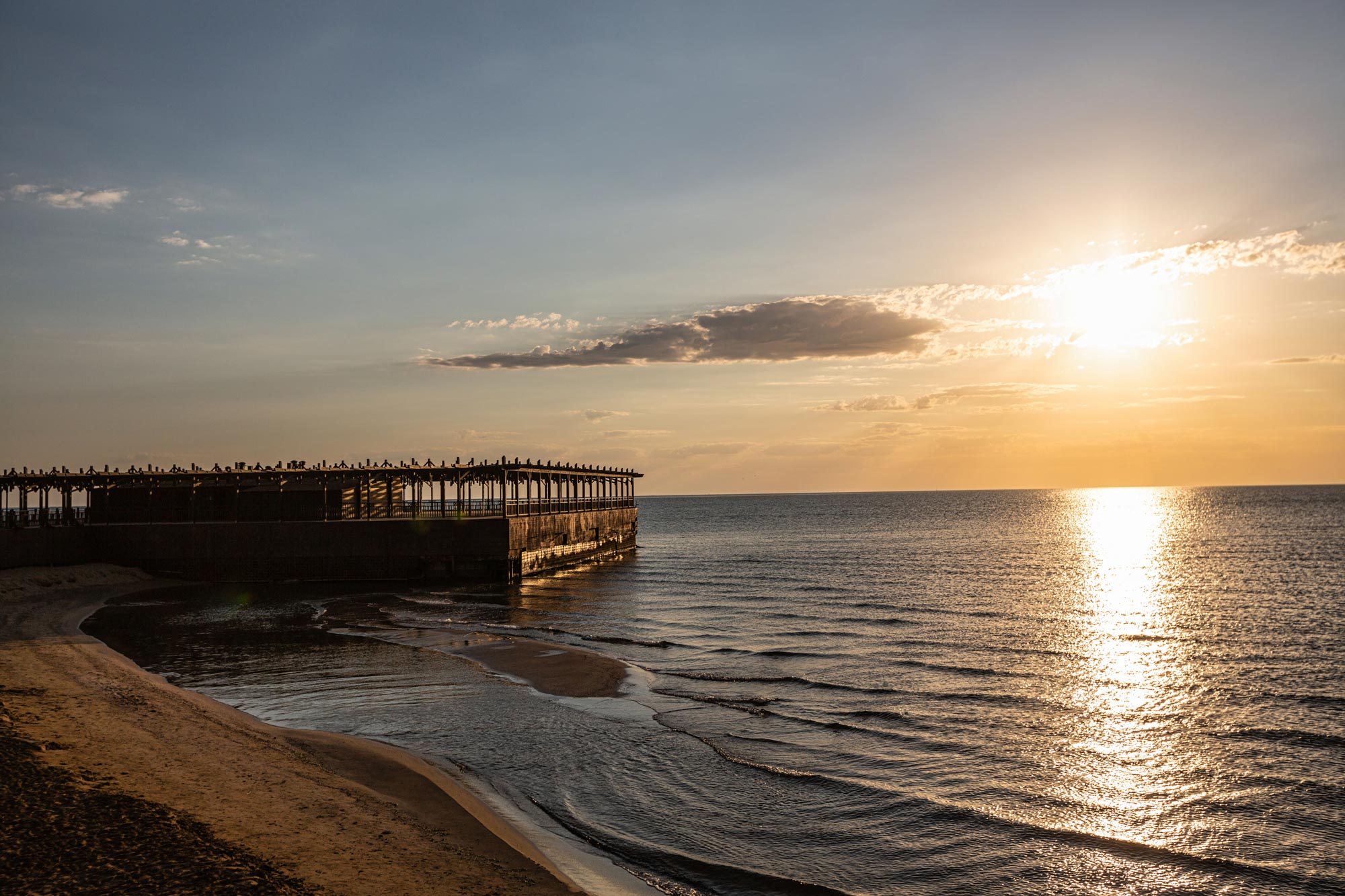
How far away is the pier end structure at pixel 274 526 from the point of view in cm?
4594

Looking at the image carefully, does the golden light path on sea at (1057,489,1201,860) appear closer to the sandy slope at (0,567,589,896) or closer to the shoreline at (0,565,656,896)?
the shoreline at (0,565,656,896)

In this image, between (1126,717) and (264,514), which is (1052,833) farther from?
(264,514)

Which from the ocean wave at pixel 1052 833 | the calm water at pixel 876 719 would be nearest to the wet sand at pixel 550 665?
the calm water at pixel 876 719

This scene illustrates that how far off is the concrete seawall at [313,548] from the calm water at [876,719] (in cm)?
328

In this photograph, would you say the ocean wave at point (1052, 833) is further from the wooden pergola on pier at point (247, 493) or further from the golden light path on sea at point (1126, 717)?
the wooden pergola on pier at point (247, 493)

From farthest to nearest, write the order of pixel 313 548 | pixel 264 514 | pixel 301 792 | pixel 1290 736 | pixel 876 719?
pixel 264 514, pixel 313 548, pixel 876 719, pixel 1290 736, pixel 301 792

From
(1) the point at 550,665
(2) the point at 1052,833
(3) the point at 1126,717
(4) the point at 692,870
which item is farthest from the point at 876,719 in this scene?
(1) the point at 550,665

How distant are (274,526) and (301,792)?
38.1 metres

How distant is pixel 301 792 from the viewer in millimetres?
12523

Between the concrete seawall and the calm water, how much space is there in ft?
10.8

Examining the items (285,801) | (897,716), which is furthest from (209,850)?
(897,716)

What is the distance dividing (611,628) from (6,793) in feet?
77.5

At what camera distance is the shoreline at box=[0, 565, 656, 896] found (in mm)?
10141

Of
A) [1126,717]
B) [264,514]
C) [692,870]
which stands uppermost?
[264,514]
